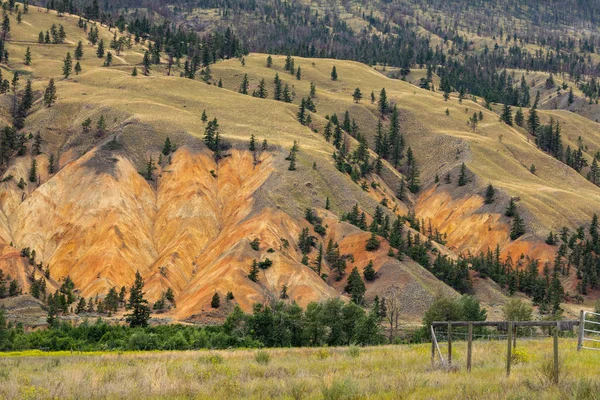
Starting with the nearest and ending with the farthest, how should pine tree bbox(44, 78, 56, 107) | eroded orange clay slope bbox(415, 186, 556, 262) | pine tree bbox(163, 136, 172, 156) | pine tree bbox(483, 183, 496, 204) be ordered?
eroded orange clay slope bbox(415, 186, 556, 262), pine tree bbox(163, 136, 172, 156), pine tree bbox(483, 183, 496, 204), pine tree bbox(44, 78, 56, 107)

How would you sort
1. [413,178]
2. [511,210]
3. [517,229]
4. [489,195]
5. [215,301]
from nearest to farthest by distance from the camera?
[215,301]
[517,229]
[511,210]
[489,195]
[413,178]

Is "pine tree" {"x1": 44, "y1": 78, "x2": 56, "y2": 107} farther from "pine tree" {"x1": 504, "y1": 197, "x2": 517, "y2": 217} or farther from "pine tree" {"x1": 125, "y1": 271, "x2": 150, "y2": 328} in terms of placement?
"pine tree" {"x1": 504, "y1": 197, "x2": 517, "y2": 217}

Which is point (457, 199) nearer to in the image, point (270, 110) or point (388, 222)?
point (388, 222)

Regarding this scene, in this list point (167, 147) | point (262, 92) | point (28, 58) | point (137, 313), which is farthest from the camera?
point (262, 92)

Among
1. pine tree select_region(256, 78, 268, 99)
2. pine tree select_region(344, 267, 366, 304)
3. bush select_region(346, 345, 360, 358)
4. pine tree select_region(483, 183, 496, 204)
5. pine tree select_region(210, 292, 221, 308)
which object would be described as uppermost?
bush select_region(346, 345, 360, 358)

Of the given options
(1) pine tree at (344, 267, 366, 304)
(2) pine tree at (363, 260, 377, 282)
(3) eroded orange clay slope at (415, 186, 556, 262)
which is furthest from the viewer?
(3) eroded orange clay slope at (415, 186, 556, 262)

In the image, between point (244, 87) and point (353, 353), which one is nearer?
point (353, 353)

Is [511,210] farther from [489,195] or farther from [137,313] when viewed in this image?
[137,313]

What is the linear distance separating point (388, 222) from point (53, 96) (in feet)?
277

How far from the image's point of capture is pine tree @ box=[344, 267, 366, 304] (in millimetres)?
98625

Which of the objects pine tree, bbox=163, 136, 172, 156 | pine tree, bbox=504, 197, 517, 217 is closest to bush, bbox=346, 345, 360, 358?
pine tree, bbox=163, 136, 172, 156

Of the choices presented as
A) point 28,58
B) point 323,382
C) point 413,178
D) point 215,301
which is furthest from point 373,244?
point 28,58

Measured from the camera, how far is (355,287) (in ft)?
326

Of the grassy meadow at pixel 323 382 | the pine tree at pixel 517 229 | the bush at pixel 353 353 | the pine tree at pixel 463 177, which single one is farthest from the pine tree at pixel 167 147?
the grassy meadow at pixel 323 382
